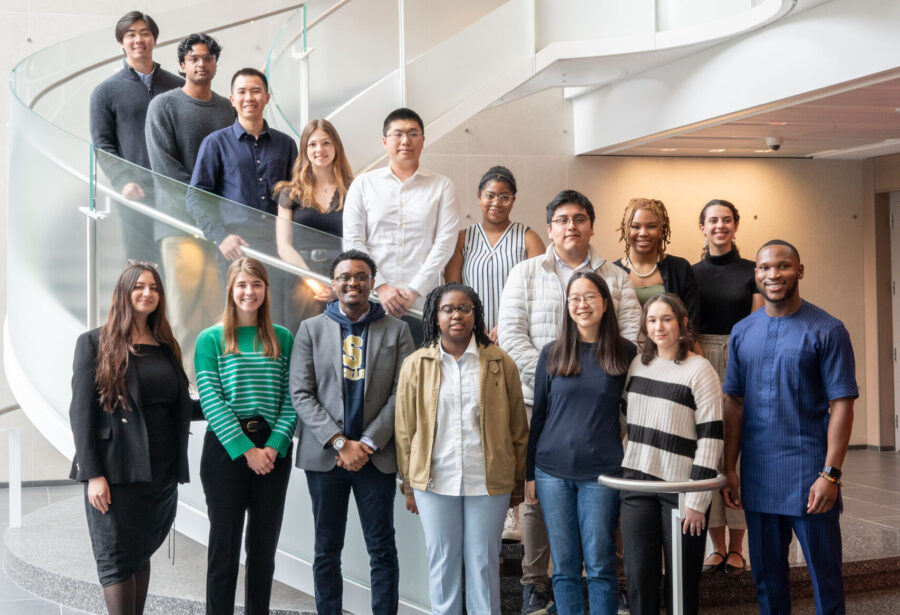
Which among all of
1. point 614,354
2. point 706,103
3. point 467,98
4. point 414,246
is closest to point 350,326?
point 414,246

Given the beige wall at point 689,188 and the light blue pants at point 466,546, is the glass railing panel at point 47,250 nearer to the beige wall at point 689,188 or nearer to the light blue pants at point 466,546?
the light blue pants at point 466,546

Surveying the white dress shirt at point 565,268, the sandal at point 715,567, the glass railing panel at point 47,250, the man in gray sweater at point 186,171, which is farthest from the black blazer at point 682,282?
the glass railing panel at point 47,250

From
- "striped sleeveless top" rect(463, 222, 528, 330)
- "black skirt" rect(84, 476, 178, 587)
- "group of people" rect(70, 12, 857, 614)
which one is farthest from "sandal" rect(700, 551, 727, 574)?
"black skirt" rect(84, 476, 178, 587)

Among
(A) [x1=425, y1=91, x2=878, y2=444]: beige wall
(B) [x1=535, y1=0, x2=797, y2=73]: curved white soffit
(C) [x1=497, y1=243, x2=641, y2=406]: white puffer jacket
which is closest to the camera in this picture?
(C) [x1=497, y1=243, x2=641, y2=406]: white puffer jacket

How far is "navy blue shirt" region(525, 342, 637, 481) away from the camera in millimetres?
3719

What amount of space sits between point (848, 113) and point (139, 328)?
18.9 ft

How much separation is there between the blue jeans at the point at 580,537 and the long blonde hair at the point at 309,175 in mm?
1684

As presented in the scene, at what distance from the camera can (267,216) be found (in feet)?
14.5

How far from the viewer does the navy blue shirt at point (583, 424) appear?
3.72 meters

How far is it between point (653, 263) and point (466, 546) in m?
1.60

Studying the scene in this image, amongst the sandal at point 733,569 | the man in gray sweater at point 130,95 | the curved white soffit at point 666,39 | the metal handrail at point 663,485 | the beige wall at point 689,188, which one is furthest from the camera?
the beige wall at point 689,188

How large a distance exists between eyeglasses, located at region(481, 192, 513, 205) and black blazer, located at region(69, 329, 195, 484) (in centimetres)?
174

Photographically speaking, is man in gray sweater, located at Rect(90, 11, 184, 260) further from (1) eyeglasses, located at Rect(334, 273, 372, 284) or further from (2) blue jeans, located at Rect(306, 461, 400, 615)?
(2) blue jeans, located at Rect(306, 461, 400, 615)

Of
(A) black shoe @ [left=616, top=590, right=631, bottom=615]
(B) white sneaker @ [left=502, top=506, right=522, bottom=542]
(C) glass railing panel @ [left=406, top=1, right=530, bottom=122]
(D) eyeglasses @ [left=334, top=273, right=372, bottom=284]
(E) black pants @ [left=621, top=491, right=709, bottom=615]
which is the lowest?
(A) black shoe @ [left=616, top=590, right=631, bottom=615]
